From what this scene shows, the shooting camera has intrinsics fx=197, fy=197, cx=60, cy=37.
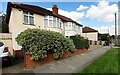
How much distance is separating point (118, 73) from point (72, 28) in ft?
88.7

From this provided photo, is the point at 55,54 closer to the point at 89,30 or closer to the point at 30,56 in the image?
the point at 30,56

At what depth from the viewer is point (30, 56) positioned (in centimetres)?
1191

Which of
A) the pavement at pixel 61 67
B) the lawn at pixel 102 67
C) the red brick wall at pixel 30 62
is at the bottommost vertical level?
the pavement at pixel 61 67

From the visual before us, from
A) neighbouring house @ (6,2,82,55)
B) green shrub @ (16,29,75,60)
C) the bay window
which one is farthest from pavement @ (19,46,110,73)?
the bay window

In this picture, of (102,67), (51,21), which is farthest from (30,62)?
(51,21)

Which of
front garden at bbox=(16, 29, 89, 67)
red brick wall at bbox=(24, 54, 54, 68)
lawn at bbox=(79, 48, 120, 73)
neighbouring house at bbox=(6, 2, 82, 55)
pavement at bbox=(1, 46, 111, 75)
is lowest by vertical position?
pavement at bbox=(1, 46, 111, 75)

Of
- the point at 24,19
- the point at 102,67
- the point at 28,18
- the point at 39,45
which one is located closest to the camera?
the point at 102,67

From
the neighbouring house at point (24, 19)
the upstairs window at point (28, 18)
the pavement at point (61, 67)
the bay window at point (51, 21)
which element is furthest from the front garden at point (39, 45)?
the bay window at point (51, 21)

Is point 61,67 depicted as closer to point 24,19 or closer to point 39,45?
point 39,45

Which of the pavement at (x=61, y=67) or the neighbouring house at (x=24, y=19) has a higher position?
the neighbouring house at (x=24, y=19)

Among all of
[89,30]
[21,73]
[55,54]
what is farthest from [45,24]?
[89,30]

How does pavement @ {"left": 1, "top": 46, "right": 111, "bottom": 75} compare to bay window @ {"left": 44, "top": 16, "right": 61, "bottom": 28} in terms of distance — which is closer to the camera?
pavement @ {"left": 1, "top": 46, "right": 111, "bottom": 75}

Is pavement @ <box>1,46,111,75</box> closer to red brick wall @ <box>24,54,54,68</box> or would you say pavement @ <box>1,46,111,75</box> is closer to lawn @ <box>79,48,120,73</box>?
red brick wall @ <box>24,54,54,68</box>

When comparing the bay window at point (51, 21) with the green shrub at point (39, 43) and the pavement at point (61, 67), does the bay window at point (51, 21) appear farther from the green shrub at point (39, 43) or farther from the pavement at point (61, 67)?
the green shrub at point (39, 43)
